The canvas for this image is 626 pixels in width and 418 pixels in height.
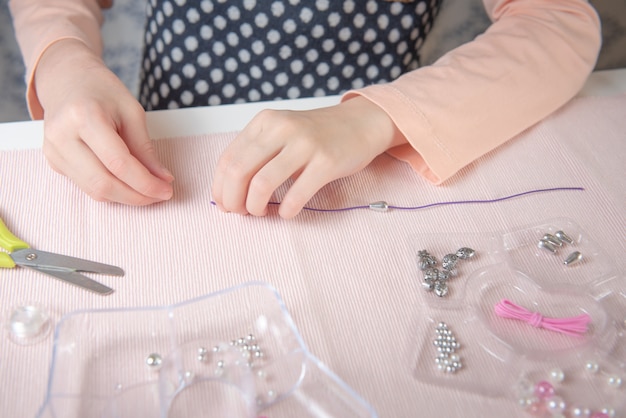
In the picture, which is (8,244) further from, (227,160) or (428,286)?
(428,286)

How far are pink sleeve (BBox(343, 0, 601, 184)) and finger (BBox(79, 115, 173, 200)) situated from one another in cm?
24

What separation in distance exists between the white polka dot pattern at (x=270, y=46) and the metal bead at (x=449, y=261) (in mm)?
387

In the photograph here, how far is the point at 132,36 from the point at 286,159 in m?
0.82

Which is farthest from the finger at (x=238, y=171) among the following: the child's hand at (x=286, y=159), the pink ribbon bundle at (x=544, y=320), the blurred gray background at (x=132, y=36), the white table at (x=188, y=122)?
the blurred gray background at (x=132, y=36)

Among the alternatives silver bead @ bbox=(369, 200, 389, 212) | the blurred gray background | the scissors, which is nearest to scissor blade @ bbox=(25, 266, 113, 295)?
the scissors

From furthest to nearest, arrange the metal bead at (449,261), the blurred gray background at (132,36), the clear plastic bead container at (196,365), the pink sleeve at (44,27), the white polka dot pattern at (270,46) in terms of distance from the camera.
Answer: the blurred gray background at (132,36), the white polka dot pattern at (270,46), the pink sleeve at (44,27), the metal bead at (449,261), the clear plastic bead container at (196,365)

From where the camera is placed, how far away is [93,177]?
0.50 meters

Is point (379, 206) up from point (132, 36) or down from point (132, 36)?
up

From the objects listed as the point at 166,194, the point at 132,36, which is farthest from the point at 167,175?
the point at 132,36

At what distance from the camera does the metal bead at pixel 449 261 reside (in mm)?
489

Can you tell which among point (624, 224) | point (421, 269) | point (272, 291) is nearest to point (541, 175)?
point (624, 224)

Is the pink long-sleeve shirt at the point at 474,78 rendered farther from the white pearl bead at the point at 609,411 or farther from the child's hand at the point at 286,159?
the white pearl bead at the point at 609,411

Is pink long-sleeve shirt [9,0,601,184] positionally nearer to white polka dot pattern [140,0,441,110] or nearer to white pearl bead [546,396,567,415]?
white polka dot pattern [140,0,441,110]

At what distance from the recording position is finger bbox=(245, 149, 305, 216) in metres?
0.50
